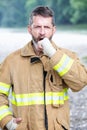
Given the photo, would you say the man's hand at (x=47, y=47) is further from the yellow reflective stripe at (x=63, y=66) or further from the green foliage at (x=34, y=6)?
the green foliage at (x=34, y=6)

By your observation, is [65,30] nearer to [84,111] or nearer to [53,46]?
[84,111]

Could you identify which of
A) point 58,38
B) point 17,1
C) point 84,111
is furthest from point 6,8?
point 84,111

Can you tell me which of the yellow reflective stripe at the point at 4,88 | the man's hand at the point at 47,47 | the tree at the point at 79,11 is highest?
the tree at the point at 79,11

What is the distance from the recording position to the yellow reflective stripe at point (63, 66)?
6.74 ft

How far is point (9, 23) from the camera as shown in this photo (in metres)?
4.16

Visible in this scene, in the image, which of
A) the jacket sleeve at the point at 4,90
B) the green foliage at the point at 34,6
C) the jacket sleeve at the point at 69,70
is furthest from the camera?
the green foliage at the point at 34,6

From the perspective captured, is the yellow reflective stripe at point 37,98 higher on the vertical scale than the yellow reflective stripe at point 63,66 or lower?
lower

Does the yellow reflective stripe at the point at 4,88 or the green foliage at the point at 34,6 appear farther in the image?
the green foliage at the point at 34,6

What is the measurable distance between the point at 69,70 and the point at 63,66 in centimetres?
3

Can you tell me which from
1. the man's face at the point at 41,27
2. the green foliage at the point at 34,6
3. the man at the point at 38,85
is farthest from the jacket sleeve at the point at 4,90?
the green foliage at the point at 34,6

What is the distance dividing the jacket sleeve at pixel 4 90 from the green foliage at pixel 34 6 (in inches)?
77.3

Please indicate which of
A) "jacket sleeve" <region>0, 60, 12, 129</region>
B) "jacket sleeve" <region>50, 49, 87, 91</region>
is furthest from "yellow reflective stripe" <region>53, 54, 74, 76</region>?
"jacket sleeve" <region>0, 60, 12, 129</region>

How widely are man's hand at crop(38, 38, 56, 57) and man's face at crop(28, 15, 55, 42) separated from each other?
52 mm

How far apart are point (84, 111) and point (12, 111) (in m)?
2.13
